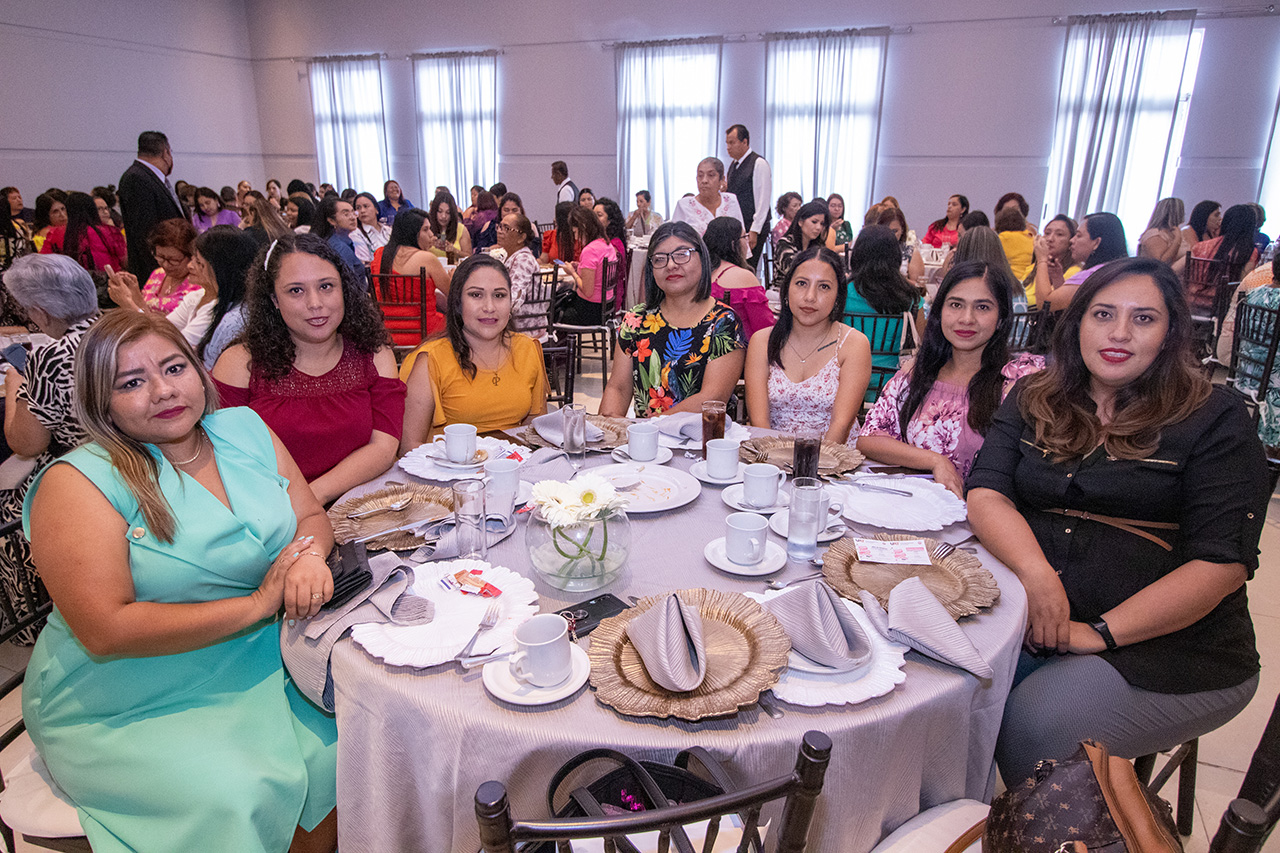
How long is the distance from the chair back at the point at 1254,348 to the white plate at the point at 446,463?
3.60 meters

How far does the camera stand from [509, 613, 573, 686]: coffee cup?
3.27 ft

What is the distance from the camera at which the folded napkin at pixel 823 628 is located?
1040 mm

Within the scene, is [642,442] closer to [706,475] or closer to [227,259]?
[706,475]

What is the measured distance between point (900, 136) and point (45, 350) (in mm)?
9553

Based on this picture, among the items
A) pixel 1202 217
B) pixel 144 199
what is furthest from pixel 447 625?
pixel 1202 217

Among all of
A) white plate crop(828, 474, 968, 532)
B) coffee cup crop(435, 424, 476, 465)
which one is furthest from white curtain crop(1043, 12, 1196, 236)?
coffee cup crop(435, 424, 476, 465)

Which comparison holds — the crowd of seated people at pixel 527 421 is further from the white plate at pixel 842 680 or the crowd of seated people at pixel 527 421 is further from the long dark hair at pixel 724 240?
the long dark hair at pixel 724 240

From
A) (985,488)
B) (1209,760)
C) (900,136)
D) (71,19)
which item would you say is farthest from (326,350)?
(71,19)

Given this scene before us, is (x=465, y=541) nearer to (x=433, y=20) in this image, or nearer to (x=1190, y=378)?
(x=1190, y=378)

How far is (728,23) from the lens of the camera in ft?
31.1

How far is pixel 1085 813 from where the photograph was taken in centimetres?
90

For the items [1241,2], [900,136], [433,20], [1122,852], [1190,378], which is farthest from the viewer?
[433,20]

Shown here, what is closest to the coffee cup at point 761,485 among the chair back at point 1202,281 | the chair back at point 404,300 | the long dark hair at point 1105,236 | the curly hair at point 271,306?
the curly hair at point 271,306

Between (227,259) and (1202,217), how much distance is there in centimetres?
832
